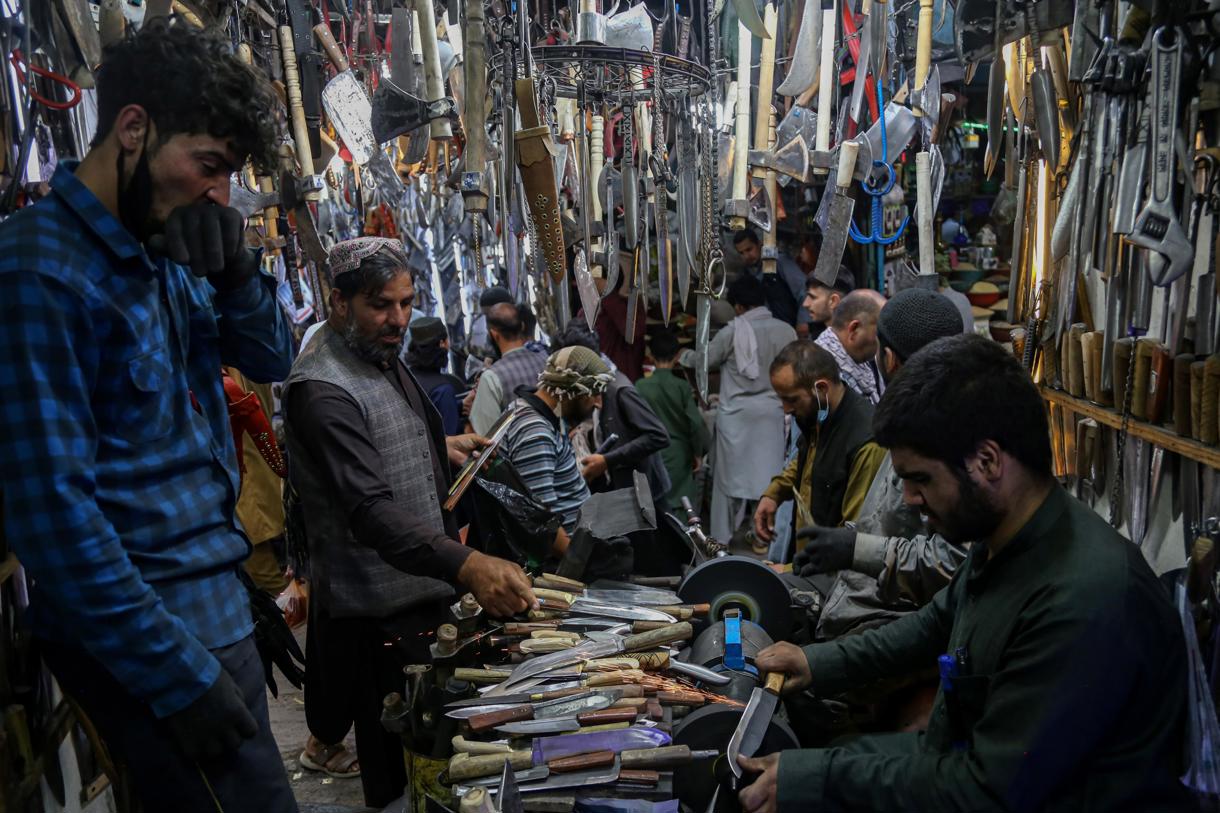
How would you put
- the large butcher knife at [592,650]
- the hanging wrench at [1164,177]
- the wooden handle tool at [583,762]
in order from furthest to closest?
the hanging wrench at [1164,177] < the large butcher knife at [592,650] < the wooden handle tool at [583,762]

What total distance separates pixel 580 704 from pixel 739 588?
63cm

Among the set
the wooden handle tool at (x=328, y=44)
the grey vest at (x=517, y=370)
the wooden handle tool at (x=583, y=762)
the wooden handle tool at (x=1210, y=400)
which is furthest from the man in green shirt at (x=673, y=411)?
the wooden handle tool at (x=583, y=762)

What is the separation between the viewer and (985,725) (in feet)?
4.57

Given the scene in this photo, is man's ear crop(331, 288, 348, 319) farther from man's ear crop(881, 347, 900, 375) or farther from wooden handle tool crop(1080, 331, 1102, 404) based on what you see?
wooden handle tool crop(1080, 331, 1102, 404)

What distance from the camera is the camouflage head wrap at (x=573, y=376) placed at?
3371mm

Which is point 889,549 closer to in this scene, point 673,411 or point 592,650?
point 592,650

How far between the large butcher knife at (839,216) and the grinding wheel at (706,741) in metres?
1.92

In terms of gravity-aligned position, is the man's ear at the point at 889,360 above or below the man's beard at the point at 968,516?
above

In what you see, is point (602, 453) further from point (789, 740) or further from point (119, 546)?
point (119, 546)

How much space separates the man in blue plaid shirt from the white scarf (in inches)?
168

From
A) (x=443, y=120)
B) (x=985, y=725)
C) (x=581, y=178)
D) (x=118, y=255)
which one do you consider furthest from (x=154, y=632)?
(x=581, y=178)

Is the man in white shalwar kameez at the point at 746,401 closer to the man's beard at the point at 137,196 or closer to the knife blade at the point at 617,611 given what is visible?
the knife blade at the point at 617,611

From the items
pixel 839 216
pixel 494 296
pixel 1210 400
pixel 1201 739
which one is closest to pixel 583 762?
pixel 1201 739

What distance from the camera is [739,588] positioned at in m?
2.20
